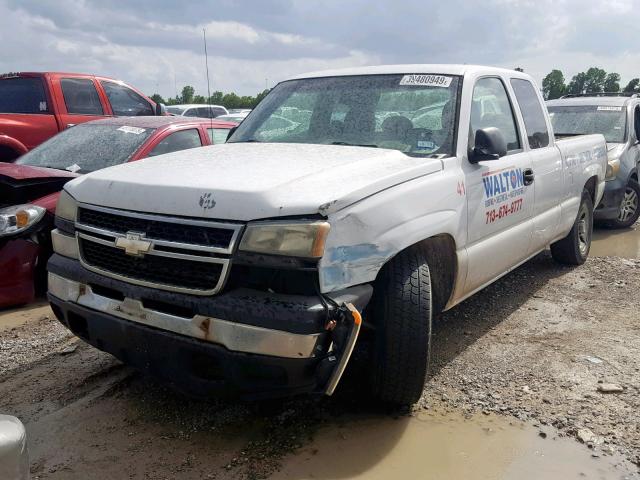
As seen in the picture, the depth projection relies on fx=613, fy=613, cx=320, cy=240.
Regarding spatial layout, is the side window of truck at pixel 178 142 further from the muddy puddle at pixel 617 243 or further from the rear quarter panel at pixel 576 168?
the muddy puddle at pixel 617 243

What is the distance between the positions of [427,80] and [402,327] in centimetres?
176

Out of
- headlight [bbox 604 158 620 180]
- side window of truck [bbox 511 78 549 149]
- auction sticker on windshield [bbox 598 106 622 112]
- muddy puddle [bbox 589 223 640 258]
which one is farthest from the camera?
auction sticker on windshield [bbox 598 106 622 112]

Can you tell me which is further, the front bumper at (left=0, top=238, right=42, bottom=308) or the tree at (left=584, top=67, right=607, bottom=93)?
the tree at (left=584, top=67, right=607, bottom=93)

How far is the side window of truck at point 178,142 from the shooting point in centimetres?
571

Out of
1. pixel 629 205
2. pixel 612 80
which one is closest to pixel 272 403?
pixel 629 205

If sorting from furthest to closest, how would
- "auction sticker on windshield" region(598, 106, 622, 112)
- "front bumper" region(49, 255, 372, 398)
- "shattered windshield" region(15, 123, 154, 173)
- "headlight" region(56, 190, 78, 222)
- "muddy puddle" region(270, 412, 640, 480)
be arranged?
1. "auction sticker on windshield" region(598, 106, 622, 112)
2. "shattered windshield" region(15, 123, 154, 173)
3. "headlight" region(56, 190, 78, 222)
4. "muddy puddle" region(270, 412, 640, 480)
5. "front bumper" region(49, 255, 372, 398)

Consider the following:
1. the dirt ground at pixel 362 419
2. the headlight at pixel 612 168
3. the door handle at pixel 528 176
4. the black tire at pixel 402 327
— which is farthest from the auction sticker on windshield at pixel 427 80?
the headlight at pixel 612 168

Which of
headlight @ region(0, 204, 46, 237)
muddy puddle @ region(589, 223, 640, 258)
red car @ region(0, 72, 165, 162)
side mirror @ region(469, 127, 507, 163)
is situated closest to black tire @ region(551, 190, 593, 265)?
muddy puddle @ region(589, 223, 640, 258)

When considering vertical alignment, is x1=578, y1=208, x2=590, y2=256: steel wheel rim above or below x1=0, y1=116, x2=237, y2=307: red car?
below

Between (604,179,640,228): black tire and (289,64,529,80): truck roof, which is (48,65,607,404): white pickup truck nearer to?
(289,64,529,80): truck roof

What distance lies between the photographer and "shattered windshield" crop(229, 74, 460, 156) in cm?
357

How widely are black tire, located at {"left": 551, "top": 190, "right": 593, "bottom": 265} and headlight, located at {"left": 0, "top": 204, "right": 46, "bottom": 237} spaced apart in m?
4.60

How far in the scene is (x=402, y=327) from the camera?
9.34ft

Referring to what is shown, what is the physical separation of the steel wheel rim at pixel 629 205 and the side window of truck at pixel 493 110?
4.48m
